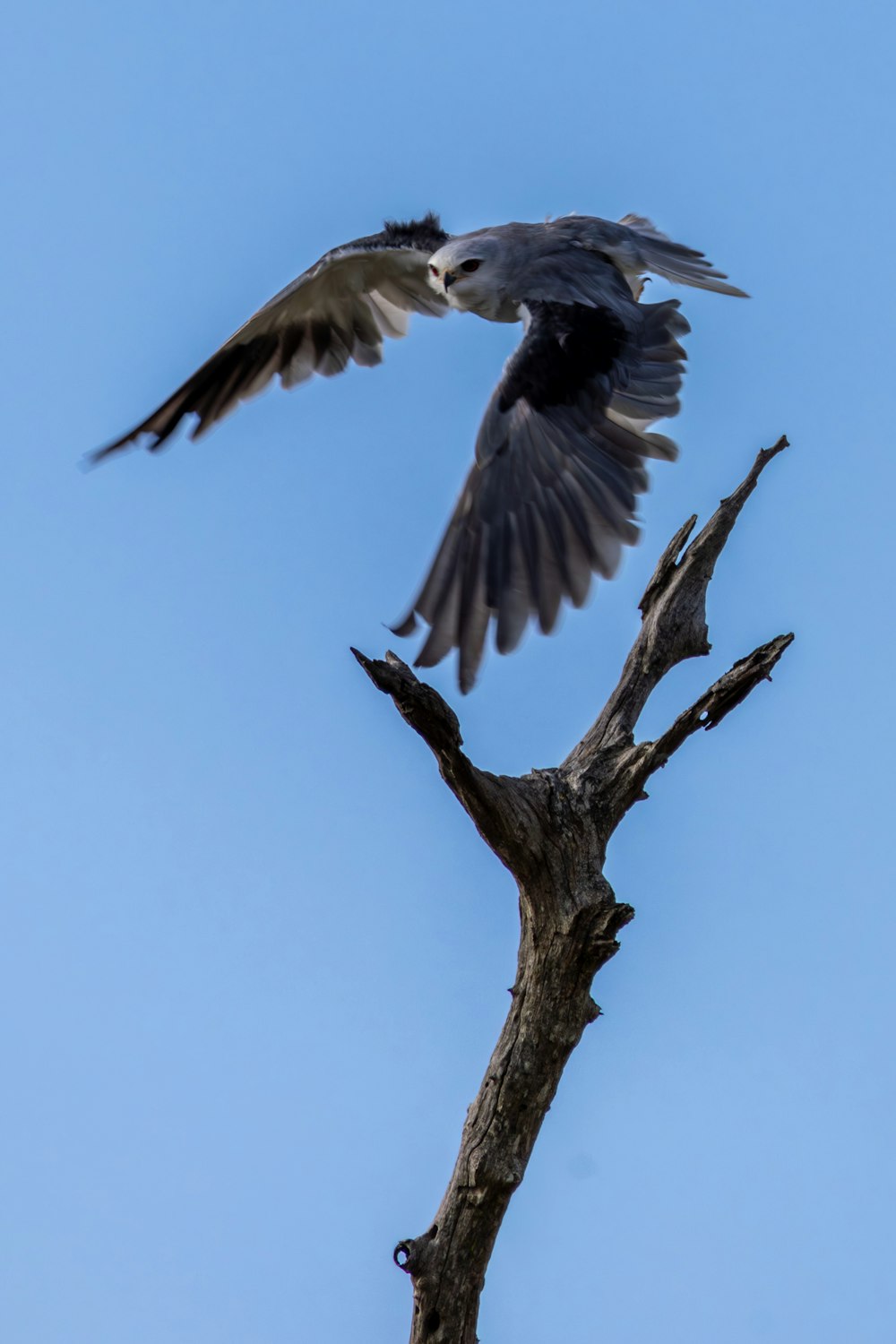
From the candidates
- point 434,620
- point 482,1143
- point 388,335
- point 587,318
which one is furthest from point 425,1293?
point 388,335

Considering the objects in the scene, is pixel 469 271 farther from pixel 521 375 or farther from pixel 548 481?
pixel 548 481

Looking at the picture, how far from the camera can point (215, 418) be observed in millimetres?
6902

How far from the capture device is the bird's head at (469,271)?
626 centimetres

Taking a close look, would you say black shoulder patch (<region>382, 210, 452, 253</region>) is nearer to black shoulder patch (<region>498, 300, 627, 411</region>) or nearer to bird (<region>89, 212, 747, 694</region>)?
bird (<region>89, 212, 747, 694</region>)

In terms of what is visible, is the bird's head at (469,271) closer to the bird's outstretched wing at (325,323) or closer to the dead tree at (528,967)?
the bird's outstretched wing at (325,323)

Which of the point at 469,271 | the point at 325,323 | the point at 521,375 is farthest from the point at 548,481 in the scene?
the point at 325,323

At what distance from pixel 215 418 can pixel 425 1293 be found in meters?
4.35

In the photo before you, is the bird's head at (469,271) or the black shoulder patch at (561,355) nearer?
the black shoulder patch at (561,355)

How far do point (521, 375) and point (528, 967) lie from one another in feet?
7.41

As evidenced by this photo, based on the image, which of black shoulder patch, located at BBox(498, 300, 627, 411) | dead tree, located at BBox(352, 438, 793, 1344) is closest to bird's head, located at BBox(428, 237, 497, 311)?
black shoulder patch, located at BBox(498, 300, 627, 411)

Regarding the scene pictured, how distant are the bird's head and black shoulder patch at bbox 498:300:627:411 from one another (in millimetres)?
771

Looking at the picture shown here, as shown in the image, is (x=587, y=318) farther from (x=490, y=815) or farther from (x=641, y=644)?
(x=490, y=815)

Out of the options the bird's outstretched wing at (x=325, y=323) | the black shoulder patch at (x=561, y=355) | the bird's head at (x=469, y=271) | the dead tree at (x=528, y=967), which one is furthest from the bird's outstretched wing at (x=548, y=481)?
the bird's outstretched wing at (x=325, y=323)

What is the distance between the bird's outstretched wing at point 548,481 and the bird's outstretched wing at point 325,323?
1789mm
